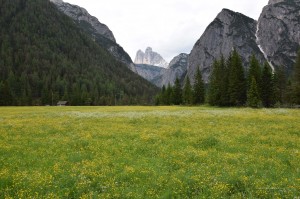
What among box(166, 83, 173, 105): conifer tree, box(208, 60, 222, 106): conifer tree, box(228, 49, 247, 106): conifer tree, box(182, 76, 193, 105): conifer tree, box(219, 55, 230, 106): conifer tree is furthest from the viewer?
box(166, 83, 173, 105): conifer tree

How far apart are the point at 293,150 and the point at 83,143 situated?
15005 millimetres

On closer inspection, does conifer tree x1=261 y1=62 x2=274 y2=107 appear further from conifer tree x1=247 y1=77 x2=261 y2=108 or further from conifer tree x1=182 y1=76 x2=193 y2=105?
conifer tree x1=182 y1=76 x2=193 y2=105

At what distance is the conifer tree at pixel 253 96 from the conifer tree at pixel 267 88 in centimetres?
878

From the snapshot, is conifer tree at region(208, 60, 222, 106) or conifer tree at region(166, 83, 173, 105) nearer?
conifer tree at region(208, 60, 222, 106)

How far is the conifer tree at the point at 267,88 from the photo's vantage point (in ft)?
290

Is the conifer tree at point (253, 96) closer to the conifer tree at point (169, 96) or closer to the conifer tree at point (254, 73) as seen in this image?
the conifer tree at point (254, 73)

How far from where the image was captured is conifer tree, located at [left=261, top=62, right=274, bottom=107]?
290 feet

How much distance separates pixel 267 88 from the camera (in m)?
88.6

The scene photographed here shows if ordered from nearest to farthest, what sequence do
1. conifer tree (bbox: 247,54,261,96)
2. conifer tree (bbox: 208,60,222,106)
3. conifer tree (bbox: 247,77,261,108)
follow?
conifer tree (bbox: 247,77,261,108) → conifer tree (bbox: 247,54,261,96) → conifer tree (bbox: 208,60,222,106)

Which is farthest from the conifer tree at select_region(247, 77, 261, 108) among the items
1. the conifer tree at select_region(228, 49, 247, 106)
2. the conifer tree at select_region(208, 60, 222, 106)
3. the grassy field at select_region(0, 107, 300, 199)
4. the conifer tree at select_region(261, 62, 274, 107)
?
the grassy field at select_region(0, 107, 300, 199)

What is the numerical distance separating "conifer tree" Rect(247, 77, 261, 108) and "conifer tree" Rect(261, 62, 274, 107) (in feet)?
28.8

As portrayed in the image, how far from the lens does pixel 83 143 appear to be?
2133 centimetres

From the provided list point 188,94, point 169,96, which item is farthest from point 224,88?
point 169,96

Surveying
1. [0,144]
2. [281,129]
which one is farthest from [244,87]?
[0,144]
